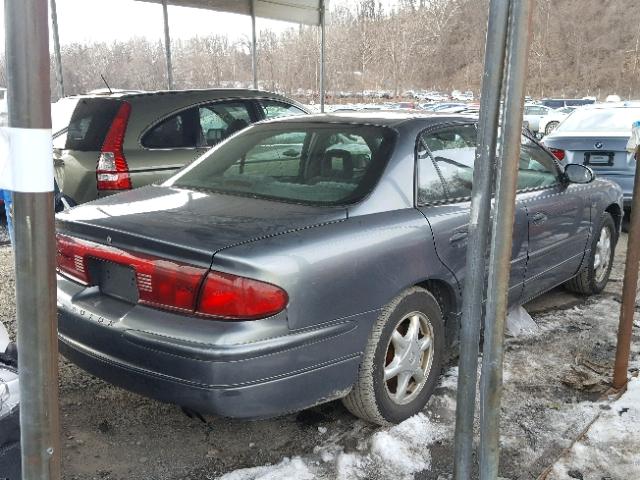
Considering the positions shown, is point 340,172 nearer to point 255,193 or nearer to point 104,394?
point 255,193

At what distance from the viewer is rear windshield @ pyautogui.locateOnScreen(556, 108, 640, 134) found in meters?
8.39

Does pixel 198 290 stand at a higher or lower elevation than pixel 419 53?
lower

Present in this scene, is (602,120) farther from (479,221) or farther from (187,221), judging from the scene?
(479,221)

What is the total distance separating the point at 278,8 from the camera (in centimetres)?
1271

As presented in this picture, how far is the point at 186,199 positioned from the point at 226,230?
66cm

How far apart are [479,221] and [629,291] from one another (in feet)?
5.73

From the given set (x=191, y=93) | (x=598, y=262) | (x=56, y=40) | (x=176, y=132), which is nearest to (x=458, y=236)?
(x=598, y=262)

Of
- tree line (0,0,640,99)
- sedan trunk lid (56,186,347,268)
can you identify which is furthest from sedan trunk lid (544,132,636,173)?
tree line (0,0,640,99)

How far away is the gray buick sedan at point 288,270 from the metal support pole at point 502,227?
2.63ft

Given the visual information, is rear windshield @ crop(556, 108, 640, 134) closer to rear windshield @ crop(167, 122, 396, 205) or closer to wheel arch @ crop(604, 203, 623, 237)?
wheel arch @ crop(604, 203, 623, 237)

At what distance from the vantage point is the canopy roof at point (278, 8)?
39.9 ft

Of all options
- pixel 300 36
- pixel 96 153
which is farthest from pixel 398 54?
pixel 96 153

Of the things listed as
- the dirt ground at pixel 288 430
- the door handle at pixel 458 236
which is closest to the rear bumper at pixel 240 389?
the dirt ground at pixel 288 430

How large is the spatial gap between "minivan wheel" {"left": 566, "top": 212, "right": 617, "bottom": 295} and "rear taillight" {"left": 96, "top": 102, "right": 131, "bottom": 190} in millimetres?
3818
